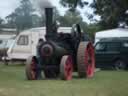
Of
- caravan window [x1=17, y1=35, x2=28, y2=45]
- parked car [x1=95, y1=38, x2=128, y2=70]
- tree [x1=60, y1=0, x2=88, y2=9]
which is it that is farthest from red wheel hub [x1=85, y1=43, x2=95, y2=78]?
tree [x1=60, y1=0, x2=88, y2=9]

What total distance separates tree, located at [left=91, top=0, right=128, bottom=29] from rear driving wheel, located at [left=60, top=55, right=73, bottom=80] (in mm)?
15682

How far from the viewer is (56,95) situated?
11250mm

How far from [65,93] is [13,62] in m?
19.5

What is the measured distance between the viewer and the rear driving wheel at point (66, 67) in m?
15.7

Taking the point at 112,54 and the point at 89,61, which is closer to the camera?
the point at 89,61

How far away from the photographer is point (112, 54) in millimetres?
25969

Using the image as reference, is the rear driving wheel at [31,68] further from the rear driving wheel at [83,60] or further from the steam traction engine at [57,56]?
the rear driving wheel at [83,60]

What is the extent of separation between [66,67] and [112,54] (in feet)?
33.7

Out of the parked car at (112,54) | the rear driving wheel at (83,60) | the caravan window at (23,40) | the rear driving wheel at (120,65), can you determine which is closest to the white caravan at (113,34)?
the parked car at (112,54)

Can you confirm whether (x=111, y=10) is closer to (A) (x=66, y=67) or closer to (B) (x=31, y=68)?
(B) (x=31, y=68)

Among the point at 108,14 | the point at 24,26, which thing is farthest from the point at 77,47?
the point at 24,26

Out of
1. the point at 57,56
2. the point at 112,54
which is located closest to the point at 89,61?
the point at 57,56

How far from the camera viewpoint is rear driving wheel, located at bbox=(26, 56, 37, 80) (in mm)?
16359

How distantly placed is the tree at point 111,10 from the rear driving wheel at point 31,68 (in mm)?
15595
